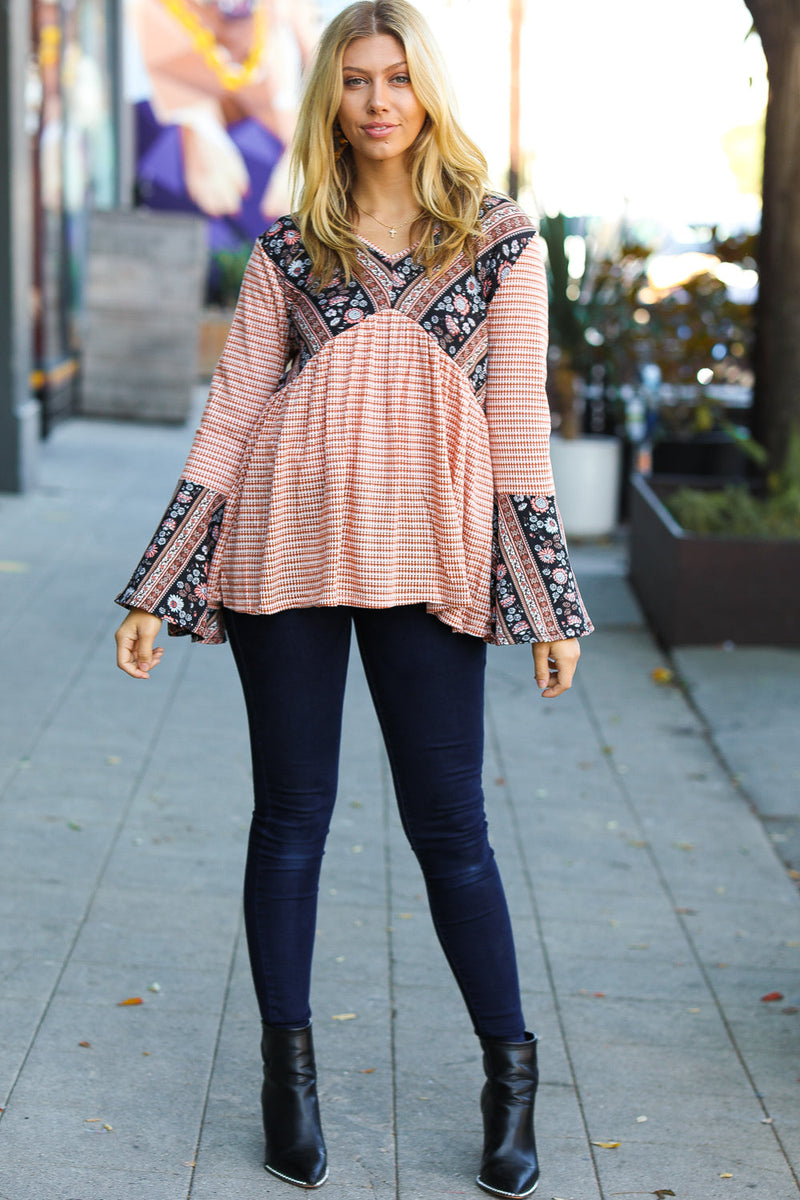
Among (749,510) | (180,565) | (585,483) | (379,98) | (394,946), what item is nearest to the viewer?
(379,98)

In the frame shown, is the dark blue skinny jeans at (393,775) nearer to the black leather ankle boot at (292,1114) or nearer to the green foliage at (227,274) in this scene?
the black leather ankle boot at (292,1114)

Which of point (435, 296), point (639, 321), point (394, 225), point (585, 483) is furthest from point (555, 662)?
point (639, 321)

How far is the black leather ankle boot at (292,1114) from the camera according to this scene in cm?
240

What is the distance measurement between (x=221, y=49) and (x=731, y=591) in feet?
48.3

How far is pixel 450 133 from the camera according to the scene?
7.52 ft

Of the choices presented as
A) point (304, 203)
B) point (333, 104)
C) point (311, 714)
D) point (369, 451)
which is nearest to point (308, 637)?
point (311, 714)

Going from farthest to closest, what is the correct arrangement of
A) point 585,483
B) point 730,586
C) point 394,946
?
1. point 585,483
2. point 730,586
3. point 394,946

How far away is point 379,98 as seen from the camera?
2248 millimetres

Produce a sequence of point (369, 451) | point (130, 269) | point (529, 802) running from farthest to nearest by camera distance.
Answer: point (130, 269) → point (529, 802) → point (369, 451)

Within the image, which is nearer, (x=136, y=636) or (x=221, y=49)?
(x=136, y=636)

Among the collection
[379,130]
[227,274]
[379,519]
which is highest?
[379,130]

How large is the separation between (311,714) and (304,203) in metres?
0.82

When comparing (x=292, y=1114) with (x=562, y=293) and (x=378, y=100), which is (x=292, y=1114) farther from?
(x=562, y=293)

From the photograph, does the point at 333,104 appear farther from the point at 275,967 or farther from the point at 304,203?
the point at 275,967
